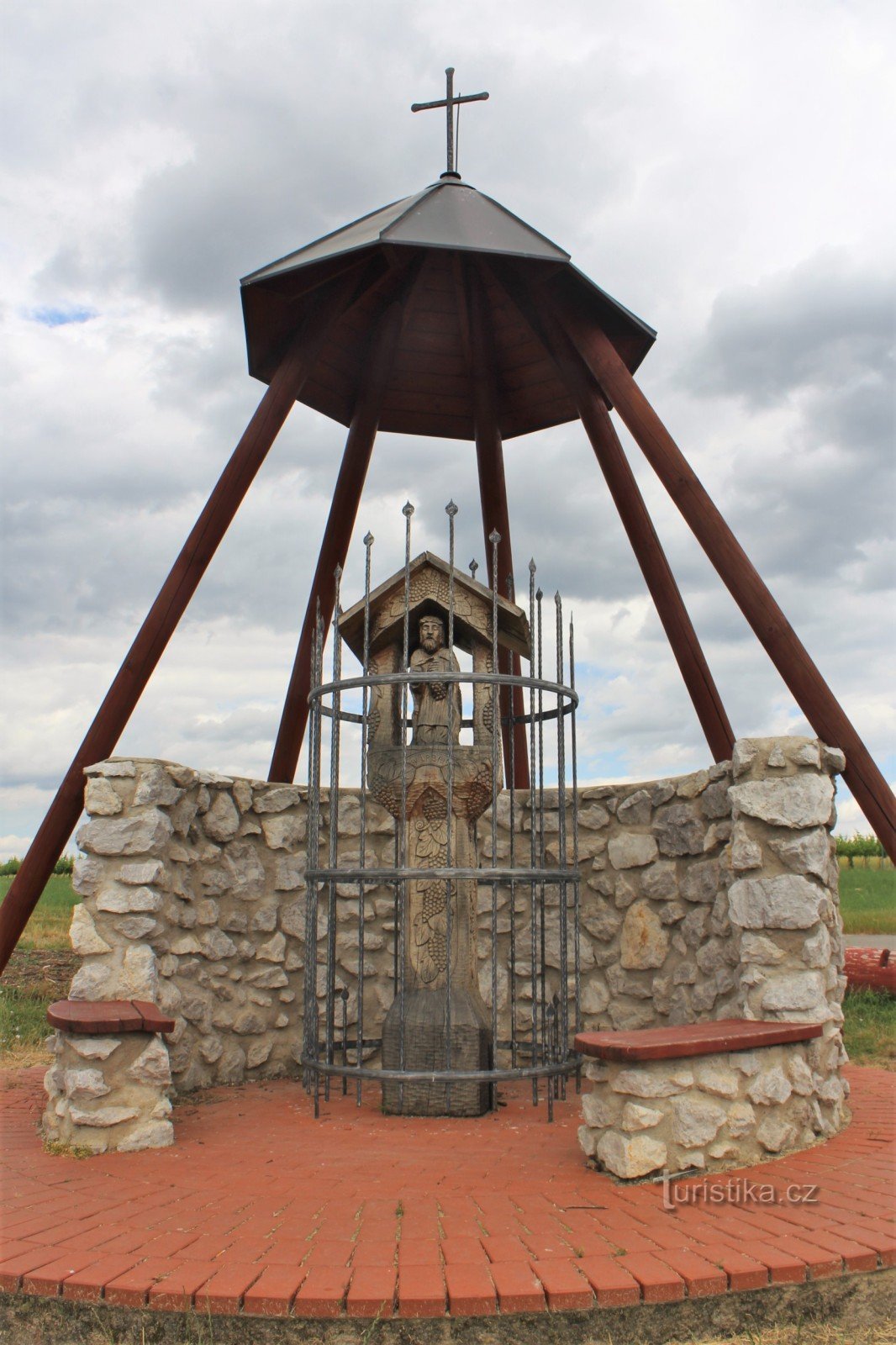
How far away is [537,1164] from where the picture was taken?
4.11 m

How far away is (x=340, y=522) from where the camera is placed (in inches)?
291

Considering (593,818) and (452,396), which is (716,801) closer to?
(593,818)

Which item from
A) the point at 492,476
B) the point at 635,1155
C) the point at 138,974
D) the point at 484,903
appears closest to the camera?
the point at 635,1155

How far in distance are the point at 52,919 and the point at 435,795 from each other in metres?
7.42

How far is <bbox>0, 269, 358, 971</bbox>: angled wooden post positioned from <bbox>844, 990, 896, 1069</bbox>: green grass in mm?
5087

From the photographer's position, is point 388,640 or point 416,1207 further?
point 388,640

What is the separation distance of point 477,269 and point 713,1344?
6.16 meters

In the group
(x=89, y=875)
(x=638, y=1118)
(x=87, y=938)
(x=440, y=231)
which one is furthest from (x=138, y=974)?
(x=440, y=231)

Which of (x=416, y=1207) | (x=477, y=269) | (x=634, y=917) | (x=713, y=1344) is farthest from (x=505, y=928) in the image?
(x=477, y=269)

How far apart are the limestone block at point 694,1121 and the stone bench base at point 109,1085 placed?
2194 mm

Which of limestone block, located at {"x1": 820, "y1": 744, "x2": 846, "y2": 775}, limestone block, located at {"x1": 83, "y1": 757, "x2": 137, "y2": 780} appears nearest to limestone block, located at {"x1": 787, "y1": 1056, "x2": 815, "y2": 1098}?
limestone block, located at {"x1": 820, "y1": 744, "x2": 846, "y2": 775}

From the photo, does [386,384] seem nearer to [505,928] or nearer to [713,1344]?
[505,928]

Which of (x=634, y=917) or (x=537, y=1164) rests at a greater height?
(x=634, y=917)

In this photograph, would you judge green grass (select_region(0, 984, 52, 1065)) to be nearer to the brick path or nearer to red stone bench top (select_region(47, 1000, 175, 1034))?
red stone bench top (select_region(47, 1000, 175, 1034))
